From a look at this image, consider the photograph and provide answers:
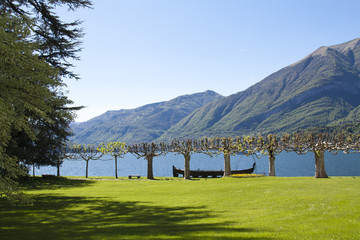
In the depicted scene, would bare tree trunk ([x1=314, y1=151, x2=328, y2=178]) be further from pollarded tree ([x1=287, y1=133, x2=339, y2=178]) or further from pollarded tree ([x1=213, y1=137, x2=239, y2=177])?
pollarded tree ([x1=213, y1=137, x2=239, y2=177])

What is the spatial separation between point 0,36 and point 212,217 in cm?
1051

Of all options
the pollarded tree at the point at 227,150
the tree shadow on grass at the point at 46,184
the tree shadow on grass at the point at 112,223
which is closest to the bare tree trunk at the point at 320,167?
the pollarded tree at the point at 227,150

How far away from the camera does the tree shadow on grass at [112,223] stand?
10.2 m

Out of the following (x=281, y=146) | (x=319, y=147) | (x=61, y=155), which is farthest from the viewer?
(x=61, y=155)

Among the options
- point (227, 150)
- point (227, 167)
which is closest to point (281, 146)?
point (227, 150)

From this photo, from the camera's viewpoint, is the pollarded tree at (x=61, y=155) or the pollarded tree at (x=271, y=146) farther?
the pollarded tree at (x=61, y=155)

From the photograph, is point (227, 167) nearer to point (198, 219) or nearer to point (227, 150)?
point (227, 150)

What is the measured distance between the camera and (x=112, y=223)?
41.3 feet

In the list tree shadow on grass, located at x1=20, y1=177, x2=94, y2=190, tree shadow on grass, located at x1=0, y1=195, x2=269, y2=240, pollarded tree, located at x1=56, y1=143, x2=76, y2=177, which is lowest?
tree shadow on grass, located at x1=20, y1=177, x2=94, y2=190

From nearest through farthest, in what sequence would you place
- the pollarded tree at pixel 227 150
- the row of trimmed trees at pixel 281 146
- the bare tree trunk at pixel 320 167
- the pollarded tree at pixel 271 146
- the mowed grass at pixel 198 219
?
the mowed grass at pixel 198 219 < the bare tree trunk at pixel 320 167 < the row of trimmed trees at pixel 281 146 < the pollarded tree at pixel 271 146 < the pollarded tree at pixel 227 150

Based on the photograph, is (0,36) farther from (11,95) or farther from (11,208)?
(11,208)

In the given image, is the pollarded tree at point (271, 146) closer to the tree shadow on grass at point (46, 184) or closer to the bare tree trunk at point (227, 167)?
the bare tree trunk at point (227, 167)

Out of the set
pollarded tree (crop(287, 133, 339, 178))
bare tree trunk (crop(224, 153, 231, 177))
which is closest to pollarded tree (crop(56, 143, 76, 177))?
bare tree trunk (crop(224, 153, 231, 177))

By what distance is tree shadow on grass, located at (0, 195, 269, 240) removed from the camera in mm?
10164
